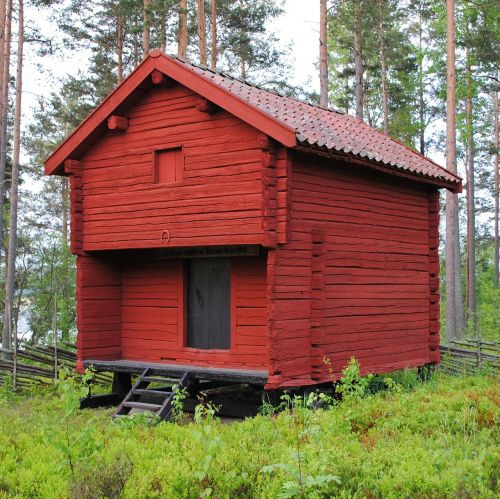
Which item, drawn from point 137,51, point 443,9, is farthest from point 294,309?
point 137,51

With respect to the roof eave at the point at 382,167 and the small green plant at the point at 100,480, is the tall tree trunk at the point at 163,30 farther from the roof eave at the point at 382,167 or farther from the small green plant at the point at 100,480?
the small green plant at the point at 100,480

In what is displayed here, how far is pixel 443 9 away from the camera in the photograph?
1031 inches

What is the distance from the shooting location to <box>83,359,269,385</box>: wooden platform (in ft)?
36.0

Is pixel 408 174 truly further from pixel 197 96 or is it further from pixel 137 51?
pixel 137 51

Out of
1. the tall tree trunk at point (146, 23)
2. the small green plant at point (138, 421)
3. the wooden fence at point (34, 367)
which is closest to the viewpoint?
the small green plant at point (138, 421)

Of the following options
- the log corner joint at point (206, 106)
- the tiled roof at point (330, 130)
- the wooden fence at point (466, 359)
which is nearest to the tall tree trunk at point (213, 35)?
the tiled roof at point (330, 130)

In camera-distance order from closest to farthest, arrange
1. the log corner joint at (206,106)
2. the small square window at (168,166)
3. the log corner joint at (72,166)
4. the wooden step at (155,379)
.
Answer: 1. the log corner joint at (206,106)
2. the wooden step at (155,379)
3. the small square window at (168,166)
4. the log corner joint at (72,166)

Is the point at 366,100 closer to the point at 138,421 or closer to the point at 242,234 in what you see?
the point at 242,234

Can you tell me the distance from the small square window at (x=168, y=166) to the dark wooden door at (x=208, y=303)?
161 centimetres

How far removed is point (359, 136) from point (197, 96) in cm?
353

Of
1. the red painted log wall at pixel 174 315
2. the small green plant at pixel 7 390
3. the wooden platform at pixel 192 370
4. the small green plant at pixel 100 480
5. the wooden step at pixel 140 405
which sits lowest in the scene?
the small green plant at pixel 7 390

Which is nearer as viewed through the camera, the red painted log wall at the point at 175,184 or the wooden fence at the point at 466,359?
the red painted log wall at the point at 175,184

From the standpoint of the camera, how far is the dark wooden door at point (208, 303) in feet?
41.0

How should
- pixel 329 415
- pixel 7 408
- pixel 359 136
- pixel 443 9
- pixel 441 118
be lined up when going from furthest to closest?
pixel 441 118 → pixel 443 9 → pixel 359 136 → pixel 7 408 → pixel 329 415
